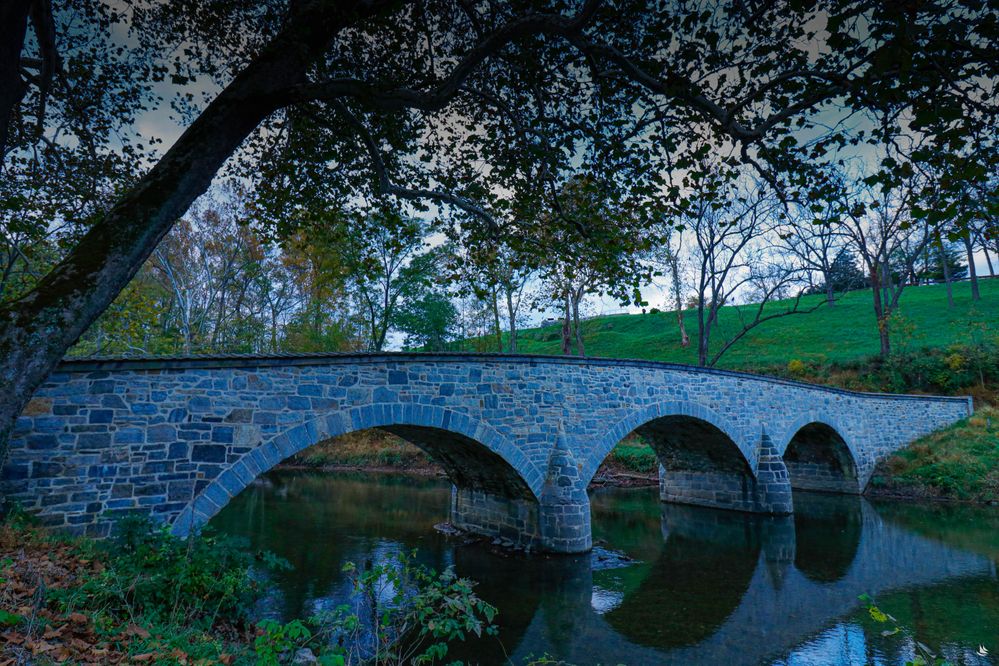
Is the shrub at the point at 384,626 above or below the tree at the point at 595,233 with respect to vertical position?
below

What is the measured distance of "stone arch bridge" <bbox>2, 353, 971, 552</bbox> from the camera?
6.38m

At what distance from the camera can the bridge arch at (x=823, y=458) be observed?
1722cm

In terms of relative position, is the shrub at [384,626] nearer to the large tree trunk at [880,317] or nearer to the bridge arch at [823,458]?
the bridge arch at [823,458]

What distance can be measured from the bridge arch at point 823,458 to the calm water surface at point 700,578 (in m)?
1.75

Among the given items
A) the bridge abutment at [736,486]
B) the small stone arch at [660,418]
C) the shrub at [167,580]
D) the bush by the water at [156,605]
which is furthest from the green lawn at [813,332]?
the bush by the water at [156,605]

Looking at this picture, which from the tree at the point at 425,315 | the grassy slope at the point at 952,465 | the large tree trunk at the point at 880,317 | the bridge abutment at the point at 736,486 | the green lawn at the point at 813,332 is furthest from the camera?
the green lawn at the point at 813,332

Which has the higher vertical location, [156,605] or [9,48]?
[9,48]

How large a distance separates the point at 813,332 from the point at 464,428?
2921cm

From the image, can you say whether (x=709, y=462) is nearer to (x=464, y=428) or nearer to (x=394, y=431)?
(x=464, y=428)

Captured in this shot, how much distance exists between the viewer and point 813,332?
3156 cm

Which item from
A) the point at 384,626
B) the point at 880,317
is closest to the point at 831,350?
the point at 880,317

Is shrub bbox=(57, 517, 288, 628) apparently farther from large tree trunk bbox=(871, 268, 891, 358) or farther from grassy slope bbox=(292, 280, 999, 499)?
large tree trunk bbox=(871, 268, 891, 358)

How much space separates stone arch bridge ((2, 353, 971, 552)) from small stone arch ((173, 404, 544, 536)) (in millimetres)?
25

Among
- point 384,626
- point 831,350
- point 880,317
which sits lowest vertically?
point 384,626
